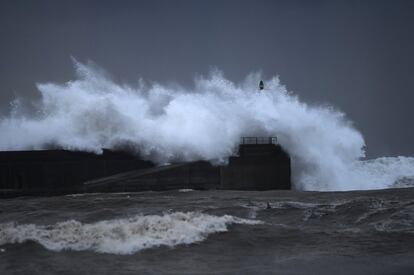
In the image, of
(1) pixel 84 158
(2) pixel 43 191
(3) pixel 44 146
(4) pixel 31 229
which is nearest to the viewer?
(4) pixel 31 229

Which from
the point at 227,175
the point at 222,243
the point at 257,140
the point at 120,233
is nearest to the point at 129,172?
the point at 227,175

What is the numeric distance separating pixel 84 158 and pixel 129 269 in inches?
924

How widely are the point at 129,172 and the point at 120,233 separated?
19962 millimetres

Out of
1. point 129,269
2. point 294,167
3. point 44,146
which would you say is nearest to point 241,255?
point 129,269

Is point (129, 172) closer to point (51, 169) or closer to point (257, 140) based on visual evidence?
point (51, 169)

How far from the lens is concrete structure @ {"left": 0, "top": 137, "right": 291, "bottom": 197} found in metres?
28.8

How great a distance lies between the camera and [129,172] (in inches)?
1240

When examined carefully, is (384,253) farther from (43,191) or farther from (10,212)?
(43,191)

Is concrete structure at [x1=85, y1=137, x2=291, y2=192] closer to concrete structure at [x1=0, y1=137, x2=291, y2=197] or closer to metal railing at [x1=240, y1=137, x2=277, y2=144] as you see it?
concrete structure at [x1=0, y1=137, x2=291, y2=197]

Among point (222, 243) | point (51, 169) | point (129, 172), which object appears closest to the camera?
point (222, 243)

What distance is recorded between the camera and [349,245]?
437 inches

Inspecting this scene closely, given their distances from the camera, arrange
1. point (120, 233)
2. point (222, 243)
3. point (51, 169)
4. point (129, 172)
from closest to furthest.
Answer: point (222, 243), point (120, 233), point (51, 169), point (129, 172)

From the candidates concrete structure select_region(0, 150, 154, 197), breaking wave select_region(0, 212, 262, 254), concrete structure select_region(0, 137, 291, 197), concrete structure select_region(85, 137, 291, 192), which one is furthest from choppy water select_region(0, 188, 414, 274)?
concrete structure select_region(0, 150, 154, 197)

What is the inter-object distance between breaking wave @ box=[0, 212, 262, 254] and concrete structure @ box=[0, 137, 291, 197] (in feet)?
50.9
